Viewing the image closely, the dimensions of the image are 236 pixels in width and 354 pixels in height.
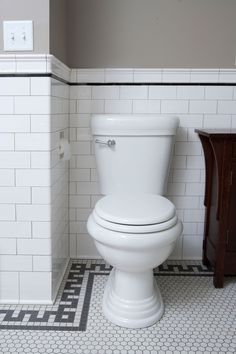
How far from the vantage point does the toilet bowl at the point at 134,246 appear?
4.72ft

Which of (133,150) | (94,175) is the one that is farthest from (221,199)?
(94,175)

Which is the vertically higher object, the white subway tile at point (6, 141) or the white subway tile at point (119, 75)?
the white subway tile at point (119, 75)

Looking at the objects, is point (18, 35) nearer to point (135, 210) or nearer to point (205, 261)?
point (135, 210)

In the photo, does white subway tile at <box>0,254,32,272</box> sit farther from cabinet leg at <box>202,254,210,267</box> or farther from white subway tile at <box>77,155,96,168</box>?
cabinet leg at <box>202,254,210,267</box>

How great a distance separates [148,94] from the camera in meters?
2.05

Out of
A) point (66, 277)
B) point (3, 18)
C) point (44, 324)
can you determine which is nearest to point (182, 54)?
point (3, 18)

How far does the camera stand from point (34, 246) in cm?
168

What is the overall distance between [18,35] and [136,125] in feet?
2.15

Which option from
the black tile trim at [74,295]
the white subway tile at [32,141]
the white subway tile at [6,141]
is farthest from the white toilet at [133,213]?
the white subway tile at [6,141]

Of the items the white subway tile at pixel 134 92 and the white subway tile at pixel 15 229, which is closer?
the white subway tile at pixel 15 229

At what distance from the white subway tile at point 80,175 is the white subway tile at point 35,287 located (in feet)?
2.05

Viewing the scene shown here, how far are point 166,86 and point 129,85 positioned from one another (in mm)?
200

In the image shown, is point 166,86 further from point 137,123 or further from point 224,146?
point 224,146

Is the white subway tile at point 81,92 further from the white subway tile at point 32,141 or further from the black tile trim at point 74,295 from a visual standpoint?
the black tile trim at point 74,295
